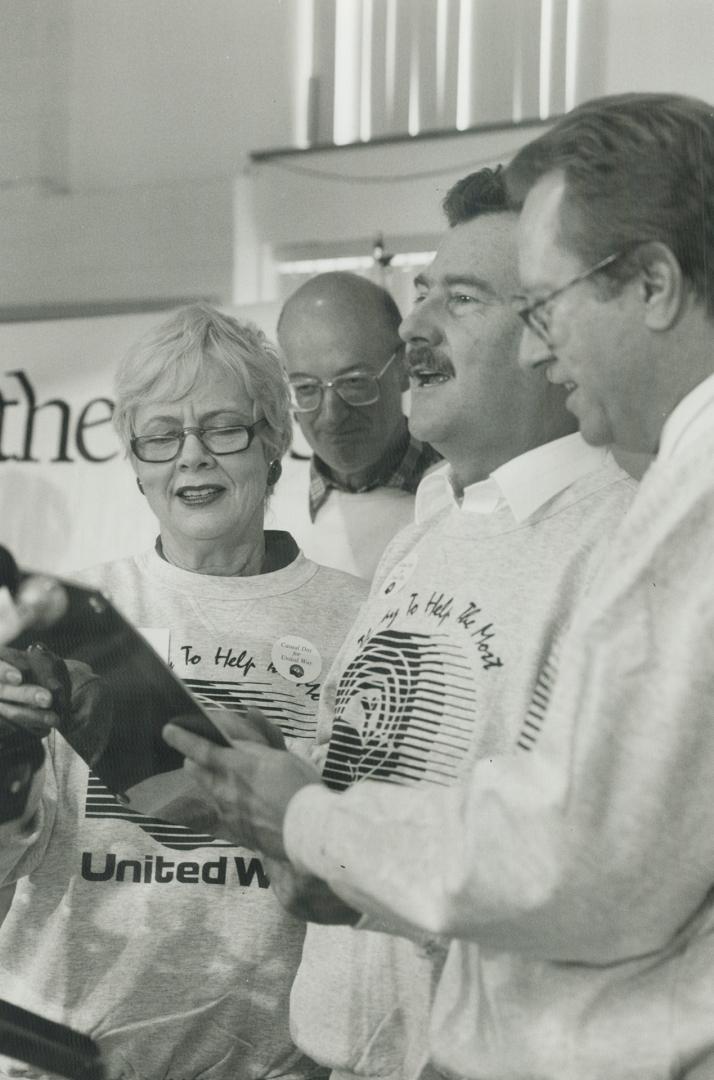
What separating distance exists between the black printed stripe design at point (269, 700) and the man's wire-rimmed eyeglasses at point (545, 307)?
510 mm

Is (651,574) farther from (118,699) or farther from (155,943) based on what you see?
(155,943)

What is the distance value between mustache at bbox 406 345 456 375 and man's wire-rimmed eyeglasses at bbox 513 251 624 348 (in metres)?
0.25

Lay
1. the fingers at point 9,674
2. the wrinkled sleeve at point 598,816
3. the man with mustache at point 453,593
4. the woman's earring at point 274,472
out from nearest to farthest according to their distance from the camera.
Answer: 1. the wrinkled sleeve at point 598,816
2. the man with mustache at point 453,593
3. the fingers at point 9,674
4. the woman's earring at point 274,472

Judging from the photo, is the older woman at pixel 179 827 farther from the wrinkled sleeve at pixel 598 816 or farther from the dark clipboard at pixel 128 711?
the wrinkled sleeve at pixel 598 816

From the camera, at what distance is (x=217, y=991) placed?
1.17m

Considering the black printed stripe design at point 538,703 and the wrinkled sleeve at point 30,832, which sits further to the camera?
the wrinkled sleeve at point 30,832

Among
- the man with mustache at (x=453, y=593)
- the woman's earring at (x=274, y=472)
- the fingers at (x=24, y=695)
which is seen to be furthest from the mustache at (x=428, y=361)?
the fingers at (x=24, y=695)

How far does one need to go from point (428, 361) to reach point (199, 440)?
26 centimetres

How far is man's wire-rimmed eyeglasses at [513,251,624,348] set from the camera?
808 millimetres

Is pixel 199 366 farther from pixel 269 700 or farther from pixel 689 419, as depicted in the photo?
pixel 689 419

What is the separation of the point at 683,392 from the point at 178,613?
63cm

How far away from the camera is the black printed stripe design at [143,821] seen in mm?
1192

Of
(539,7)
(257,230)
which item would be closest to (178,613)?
(257,230)

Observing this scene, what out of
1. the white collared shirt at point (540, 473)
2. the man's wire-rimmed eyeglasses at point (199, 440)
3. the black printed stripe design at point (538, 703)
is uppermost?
the white collared shirt at point (540, 473)
